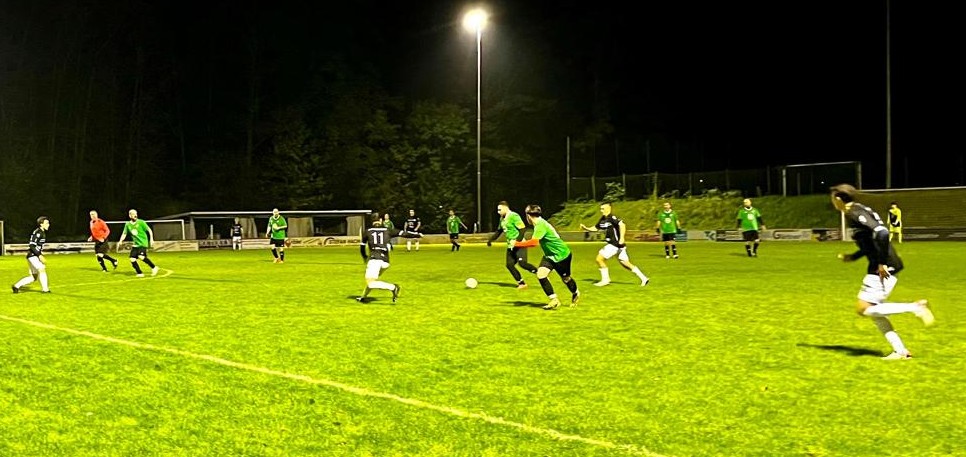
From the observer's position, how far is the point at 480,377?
8.83 meters

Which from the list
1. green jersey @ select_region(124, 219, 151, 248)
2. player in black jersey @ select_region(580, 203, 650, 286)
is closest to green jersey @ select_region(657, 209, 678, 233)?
player in black jersey @ select_region(580, 203, 650, 286)

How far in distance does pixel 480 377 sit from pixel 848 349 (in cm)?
513

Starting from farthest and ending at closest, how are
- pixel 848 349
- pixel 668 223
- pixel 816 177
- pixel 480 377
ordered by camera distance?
pixel 816 177 < pixel 668 223 < pixel 848 349 < pixel 480 377

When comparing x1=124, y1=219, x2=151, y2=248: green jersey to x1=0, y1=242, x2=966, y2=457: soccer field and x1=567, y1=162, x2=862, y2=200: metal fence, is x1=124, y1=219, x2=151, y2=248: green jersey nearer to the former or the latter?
x1=0, y1=242, x2=966, y2=457: soccer field

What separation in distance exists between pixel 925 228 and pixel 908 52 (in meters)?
29.0

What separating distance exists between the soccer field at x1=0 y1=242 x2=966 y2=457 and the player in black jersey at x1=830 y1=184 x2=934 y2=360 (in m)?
0.52

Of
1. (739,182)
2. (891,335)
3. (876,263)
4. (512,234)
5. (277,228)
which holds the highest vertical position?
(739,182)

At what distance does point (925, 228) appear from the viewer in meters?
42.9

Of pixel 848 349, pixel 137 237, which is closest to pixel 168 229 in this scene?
pixel 137 237

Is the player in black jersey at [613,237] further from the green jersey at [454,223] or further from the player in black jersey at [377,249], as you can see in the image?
the green jersey at [454,223]

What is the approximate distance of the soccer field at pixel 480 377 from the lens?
6.45 m

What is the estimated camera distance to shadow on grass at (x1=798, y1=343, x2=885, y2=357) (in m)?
9.96

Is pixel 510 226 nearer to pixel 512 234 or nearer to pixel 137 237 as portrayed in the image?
pixel 512 234

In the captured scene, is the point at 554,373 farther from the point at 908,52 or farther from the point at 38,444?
the point at 908,52
